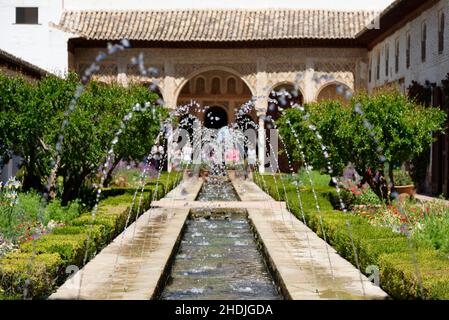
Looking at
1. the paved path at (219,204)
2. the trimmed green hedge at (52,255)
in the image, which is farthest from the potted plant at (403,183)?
the trimmed green hedge at (52,255)

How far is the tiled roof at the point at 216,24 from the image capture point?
27.2m

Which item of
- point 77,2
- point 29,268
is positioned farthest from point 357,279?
point 77,2

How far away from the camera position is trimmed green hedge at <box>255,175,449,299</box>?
632 centimetres

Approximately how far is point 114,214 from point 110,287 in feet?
14.4

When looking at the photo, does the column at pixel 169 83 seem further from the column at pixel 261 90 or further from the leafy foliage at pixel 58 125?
the leafy foliage at pixel 58 125

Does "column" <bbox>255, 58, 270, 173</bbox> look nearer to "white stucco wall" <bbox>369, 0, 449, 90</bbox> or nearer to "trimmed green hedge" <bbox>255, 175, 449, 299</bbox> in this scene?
"white stucco wall" <bbox>369, 0, 449, 90</bbox>

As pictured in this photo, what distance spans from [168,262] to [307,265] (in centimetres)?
164

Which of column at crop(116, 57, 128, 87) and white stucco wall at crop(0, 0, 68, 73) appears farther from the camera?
column at crop(116, 57, 128, 87)

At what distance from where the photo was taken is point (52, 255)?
7.53 metres

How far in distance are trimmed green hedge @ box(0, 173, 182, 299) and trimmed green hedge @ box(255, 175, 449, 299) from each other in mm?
2943

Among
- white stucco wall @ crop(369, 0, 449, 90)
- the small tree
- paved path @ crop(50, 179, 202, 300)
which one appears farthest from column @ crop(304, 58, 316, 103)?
paved path @ crop(50, 179, 202, 300)

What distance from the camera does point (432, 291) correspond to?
5.97 meters

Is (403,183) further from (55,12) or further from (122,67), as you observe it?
(55,12)

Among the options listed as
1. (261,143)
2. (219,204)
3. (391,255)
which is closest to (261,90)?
(261,143)
